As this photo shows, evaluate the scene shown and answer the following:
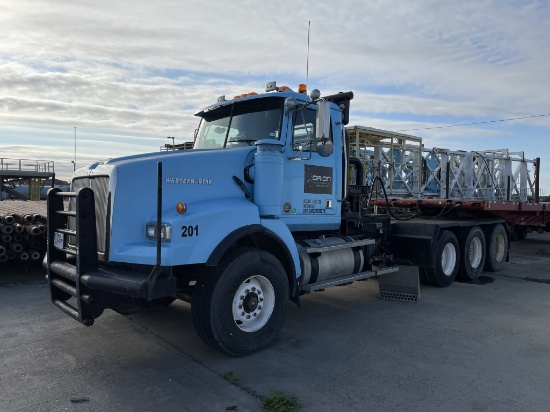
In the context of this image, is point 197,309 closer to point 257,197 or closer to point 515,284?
point 257,197

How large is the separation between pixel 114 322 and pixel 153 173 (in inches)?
98.4

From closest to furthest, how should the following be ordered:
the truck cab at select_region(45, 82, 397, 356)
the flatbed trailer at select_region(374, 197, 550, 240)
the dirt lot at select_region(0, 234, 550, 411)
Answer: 1. the dirt lot at select_region(0, 234, 550, 411)
2. the truck cab at select_region(45, 82, 397, 356)
3. the flatbed trailer at select_region(374, 197, 550, 240)

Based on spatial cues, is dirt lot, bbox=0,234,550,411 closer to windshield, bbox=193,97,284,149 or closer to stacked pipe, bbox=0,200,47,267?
stacked pipe, bbox=0,200,47,267

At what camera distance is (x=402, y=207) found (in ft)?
37.0

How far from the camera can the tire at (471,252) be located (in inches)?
370

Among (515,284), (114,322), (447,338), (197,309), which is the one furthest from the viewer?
(515,284)

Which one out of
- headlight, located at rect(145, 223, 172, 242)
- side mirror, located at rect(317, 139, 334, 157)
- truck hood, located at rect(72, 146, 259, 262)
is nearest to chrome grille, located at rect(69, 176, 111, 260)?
truck hood, located at rect(72, 146, 259, 262)

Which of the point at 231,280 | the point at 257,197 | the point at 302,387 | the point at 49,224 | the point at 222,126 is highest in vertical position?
the point at 222,126

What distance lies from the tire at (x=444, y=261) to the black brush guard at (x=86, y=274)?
5654mm

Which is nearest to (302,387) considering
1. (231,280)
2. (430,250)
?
(231,280)

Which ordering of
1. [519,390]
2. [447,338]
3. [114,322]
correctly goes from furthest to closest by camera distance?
1. [114,322]
2. [447,338]
3. [519,390]

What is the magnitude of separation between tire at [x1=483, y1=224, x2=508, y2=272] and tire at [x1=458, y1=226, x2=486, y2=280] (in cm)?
47

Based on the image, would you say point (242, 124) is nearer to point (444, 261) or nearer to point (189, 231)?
point (189, 231)

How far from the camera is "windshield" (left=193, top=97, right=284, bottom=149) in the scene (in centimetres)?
588
